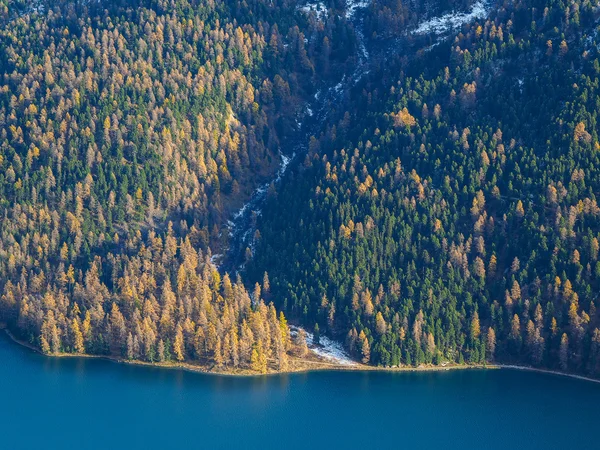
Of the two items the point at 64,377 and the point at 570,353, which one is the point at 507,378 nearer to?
the point at 570,353

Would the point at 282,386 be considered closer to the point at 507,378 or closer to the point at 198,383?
the point at 198,383

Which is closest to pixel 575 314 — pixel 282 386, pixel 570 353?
pixel 570 353

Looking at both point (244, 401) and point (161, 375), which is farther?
point (161, 375)

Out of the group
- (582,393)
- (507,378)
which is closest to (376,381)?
(507,378)

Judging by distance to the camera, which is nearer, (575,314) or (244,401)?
(244,401)

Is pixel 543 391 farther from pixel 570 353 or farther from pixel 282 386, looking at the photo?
pixel 282 386

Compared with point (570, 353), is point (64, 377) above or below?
below

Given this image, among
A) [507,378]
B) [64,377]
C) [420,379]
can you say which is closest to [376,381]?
[420,379]

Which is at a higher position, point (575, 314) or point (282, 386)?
point (575, 314)

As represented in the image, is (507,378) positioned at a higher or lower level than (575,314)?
lower
